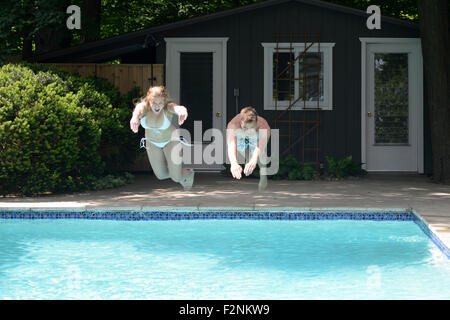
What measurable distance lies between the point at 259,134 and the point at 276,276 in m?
2.16

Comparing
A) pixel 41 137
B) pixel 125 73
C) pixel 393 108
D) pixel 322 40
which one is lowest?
pixel 41 137

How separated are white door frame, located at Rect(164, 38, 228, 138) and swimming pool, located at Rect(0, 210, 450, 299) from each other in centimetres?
531

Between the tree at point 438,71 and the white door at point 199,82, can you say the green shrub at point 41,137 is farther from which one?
the tree at point 438,71

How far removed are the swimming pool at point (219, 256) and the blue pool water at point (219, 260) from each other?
0.03 ft

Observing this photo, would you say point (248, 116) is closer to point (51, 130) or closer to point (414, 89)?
point (51, 130)

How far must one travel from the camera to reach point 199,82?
590 inches

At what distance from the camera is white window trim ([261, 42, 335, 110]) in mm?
14695

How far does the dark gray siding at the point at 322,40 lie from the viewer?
14656 millimetres

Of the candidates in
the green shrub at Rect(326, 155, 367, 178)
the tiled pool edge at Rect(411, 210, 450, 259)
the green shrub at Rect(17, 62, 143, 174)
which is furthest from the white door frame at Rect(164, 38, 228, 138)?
the tiled pool edge at Rect(411, 210, 450, 259)

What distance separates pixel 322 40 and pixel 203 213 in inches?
239

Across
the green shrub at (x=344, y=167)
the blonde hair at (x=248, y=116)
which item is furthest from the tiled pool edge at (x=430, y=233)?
the green shrub at (x=344, y=167)

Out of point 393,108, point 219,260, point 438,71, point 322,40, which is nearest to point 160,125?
point 219,260

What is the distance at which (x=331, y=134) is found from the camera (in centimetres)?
1471

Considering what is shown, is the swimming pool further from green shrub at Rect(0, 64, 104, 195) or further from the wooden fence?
the wooden fence
